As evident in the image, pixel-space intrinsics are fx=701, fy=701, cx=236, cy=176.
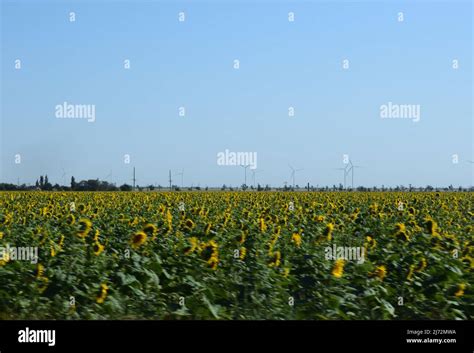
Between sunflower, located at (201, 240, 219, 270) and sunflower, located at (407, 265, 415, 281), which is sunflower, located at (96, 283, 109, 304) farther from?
sunflower, located at (407, 265, 415, 281)

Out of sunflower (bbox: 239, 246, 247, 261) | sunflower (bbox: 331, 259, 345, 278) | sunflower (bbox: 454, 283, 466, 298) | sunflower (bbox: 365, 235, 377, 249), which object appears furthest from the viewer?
sunflower (bbox: 365, 235, 377, 249)

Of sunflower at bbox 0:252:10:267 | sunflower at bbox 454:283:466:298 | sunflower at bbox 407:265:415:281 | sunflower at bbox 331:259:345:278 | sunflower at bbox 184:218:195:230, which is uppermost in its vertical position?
sunflower at bbox 184:218:195:230

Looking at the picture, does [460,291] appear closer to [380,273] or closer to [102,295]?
[380,273]

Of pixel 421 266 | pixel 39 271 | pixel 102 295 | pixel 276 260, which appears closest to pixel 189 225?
pixel 276 260

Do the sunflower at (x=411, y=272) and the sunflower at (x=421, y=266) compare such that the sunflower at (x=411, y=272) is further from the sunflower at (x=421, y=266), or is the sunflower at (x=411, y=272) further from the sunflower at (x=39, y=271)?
the sunflower at (x=39, y=271)

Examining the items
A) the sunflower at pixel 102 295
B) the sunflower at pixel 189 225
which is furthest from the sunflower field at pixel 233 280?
the sunflower at pixel 189 225

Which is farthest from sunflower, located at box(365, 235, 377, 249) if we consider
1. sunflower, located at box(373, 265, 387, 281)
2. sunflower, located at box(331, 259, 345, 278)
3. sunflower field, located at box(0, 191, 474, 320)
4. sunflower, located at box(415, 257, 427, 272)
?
sunflower, located at box(331, 259, 345, 278)

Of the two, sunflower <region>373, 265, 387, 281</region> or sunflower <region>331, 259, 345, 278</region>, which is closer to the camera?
sunflower <region>331, 259, 345, 278</region>

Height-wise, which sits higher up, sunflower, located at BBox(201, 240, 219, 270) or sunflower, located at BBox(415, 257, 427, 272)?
sunflower, located at BBox(201, 240, 219, 270)
